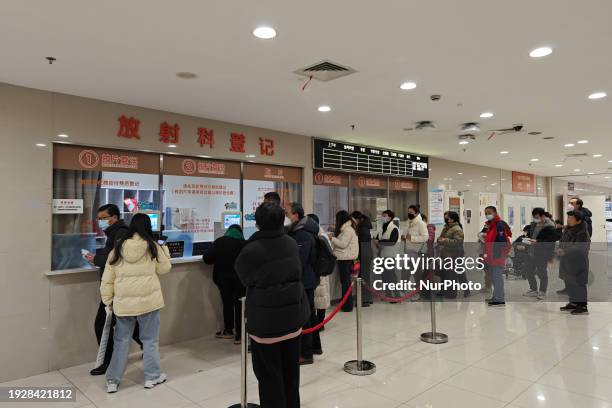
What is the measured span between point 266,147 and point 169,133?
138 centimetres

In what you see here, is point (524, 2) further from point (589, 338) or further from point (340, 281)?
point (340, 281)

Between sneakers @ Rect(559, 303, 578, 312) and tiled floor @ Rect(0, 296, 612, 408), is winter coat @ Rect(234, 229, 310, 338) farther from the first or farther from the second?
sneakers @ Rect(559, 303, 578, 312)

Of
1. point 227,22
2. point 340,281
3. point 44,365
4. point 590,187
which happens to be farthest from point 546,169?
point 44,365

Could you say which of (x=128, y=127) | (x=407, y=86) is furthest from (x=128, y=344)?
(x=407, y=86)

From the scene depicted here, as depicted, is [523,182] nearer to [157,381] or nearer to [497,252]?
[497,252]

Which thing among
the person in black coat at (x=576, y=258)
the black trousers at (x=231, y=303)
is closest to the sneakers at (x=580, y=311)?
the person in black coat at (x=576, y=258)

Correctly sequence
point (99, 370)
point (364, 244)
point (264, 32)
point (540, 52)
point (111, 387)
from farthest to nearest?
point (364, 244)
point (99, 370)
point (111, 387)
point (540, 52)
point (264, 32)

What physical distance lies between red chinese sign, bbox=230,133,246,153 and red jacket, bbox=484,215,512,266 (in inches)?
153

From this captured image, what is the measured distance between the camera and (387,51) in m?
2.97

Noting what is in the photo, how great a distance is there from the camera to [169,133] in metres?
4.52

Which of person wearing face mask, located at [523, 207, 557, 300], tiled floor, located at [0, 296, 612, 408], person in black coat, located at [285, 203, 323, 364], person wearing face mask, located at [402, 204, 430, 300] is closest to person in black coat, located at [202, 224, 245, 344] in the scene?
tiled floor, located at [0, 296, 612, 408]

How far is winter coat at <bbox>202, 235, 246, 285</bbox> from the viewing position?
4.34 m

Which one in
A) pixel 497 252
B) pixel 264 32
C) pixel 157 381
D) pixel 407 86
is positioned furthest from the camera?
pixel 497 252

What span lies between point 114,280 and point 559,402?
3.48 meters
